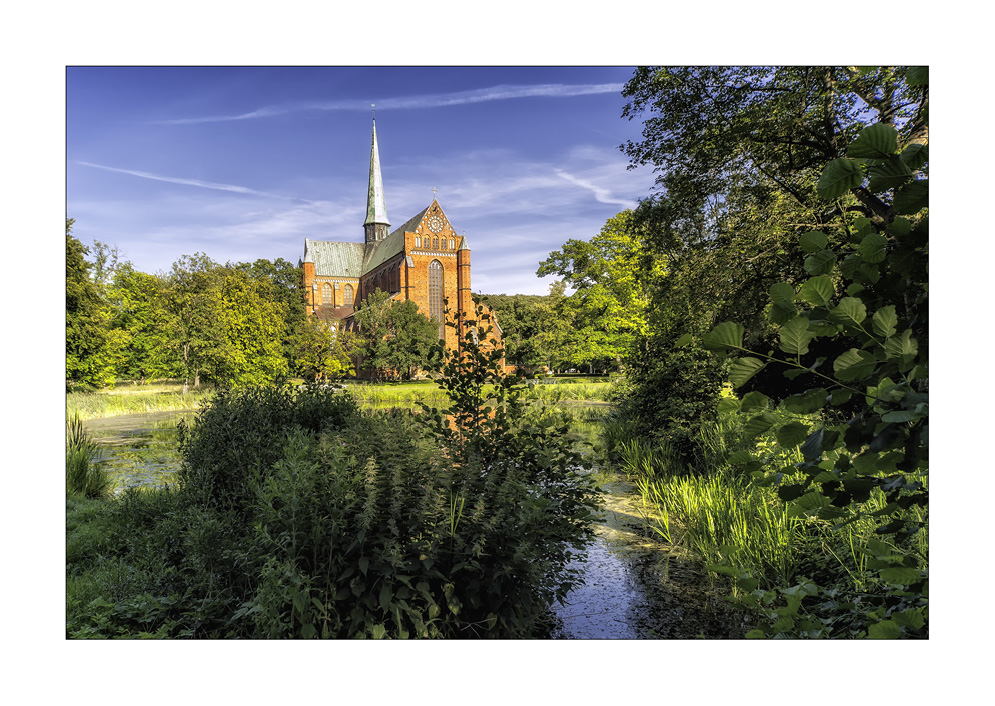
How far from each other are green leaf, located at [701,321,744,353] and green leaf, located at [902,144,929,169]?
17.9 inches

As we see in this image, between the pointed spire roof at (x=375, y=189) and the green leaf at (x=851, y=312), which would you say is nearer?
the green leaf at (x=851, y=312)

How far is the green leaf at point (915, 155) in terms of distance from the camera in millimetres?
1083

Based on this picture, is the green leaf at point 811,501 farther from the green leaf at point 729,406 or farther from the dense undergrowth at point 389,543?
the dense undergrowth at point 389,543

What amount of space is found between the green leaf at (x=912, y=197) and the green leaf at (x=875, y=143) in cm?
10

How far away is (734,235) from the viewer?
6.04 m

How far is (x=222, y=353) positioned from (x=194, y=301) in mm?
611

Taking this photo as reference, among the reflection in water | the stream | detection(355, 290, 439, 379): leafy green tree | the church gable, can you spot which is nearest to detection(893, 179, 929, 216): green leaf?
the stream

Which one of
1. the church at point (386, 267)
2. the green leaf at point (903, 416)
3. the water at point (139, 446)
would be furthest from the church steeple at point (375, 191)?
the green leaf at point (903, 416)

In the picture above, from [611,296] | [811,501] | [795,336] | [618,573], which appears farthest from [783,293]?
[611,296]

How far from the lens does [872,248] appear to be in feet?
3.81

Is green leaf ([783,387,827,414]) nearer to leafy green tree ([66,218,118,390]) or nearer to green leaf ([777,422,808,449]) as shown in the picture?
green leaf ([777,422,808,449])

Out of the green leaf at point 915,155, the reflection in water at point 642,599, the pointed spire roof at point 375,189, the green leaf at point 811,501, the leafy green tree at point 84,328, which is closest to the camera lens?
the green leaf at point 915,155
